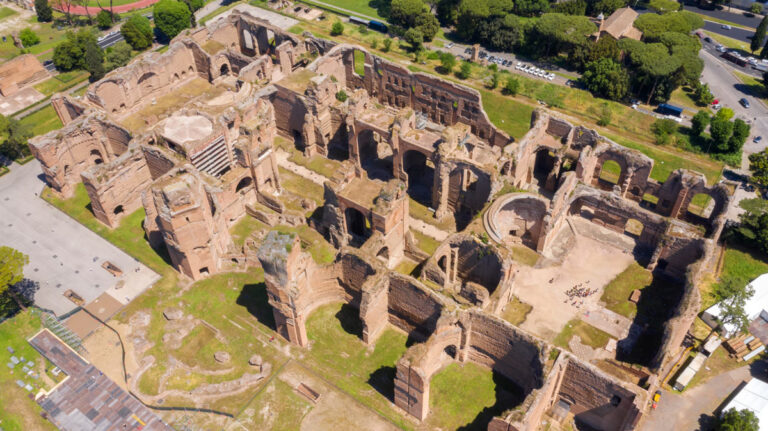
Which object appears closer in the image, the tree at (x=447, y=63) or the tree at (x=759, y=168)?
the tree at (x=759, y=168)

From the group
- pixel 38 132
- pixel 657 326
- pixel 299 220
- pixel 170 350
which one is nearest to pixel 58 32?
pixel 38 132

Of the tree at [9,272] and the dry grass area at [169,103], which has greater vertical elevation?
the dry grass area at [169,103]

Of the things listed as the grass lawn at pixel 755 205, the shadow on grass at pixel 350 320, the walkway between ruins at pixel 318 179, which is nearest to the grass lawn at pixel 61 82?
the walkway between ruins at pixel 318 179

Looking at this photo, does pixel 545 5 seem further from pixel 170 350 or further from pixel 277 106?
pixel 170 350

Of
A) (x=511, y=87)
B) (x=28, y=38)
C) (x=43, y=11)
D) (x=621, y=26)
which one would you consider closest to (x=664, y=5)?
(x=621, y=26)

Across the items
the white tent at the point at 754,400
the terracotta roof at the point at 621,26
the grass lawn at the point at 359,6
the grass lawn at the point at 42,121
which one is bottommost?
the white tent at the point at 754,400

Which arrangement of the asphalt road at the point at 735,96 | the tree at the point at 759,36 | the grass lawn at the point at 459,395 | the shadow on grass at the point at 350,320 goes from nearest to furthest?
the grass lawn at the point at 459,395
the shadow on grass at the point at 350,320
the asphalt road at the point at 735,96
the tree at the point at 759,36

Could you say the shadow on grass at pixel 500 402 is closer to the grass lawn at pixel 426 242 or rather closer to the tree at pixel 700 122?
the grass lawn at pixel 426 242

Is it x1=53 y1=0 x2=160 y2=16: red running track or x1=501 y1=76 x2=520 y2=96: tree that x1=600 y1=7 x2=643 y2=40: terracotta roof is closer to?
x1=501 y1=76 x2=520 y2=96: tree
